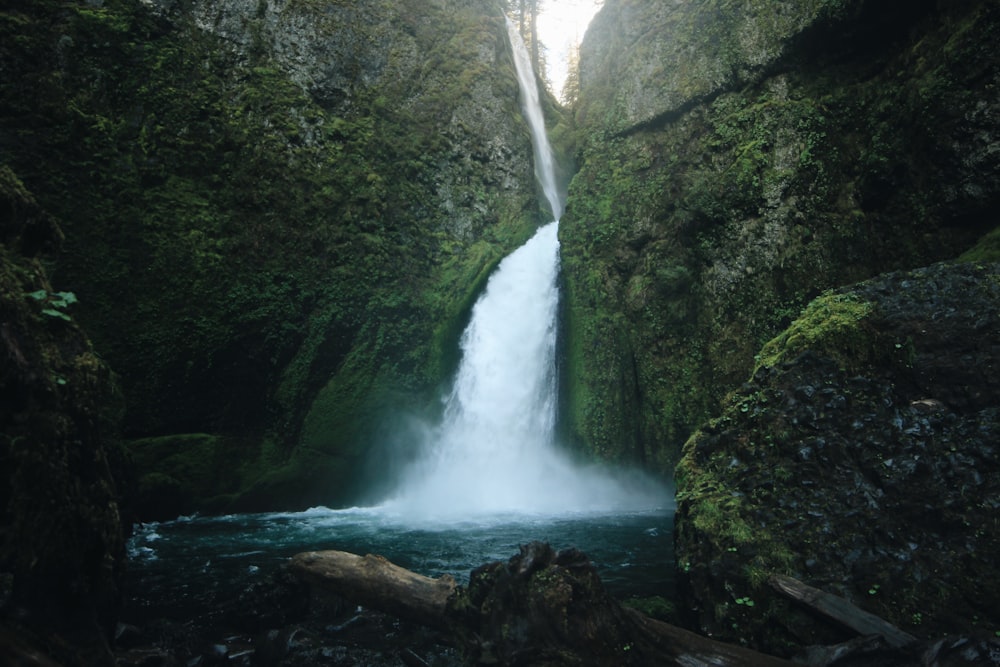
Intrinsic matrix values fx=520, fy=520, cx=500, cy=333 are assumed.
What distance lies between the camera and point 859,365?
502 cm

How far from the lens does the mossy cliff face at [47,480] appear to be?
8.98 feet

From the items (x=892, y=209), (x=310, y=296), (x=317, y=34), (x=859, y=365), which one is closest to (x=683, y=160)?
(x=892, y=209)

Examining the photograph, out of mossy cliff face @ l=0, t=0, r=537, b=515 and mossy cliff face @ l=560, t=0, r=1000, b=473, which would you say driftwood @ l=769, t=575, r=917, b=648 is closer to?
mossy cliff face @ l=560, t=0, r=1000, b=473

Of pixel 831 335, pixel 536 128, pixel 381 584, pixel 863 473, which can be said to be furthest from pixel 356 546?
pixel 536 128

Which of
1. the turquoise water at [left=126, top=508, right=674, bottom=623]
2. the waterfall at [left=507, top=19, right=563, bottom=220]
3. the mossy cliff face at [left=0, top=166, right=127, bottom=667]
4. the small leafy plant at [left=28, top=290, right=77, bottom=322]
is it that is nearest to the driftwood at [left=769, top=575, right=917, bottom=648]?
the turquoise water at [left=126, top=508, right=674, bottom=623]

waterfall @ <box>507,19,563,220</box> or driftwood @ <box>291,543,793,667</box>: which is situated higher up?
waterfall @ <box>507,19,563,220</box>

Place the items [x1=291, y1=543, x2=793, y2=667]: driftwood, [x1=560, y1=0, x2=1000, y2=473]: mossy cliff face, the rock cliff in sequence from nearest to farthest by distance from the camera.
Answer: [x1=291, y1=543, x2=793, y2=667]: driftwood < the rock cliff < [x1=560, y1=0, x2=1000, y2=473]: mossy cliff face

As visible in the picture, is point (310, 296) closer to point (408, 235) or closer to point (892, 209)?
point (408, 235)

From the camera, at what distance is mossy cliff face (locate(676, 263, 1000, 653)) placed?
11.7ft

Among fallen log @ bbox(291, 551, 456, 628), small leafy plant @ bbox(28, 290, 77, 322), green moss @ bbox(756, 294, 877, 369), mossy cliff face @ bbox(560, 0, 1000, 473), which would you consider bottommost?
fallen log @ bbox(291, 551, 456, 628)

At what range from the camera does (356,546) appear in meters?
7.71

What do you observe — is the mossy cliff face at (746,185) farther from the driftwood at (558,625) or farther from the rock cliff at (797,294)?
the driftwood at (558,625)

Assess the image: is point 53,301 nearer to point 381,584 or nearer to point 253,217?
point 381,584

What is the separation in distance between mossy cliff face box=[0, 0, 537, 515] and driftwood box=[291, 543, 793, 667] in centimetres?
902
